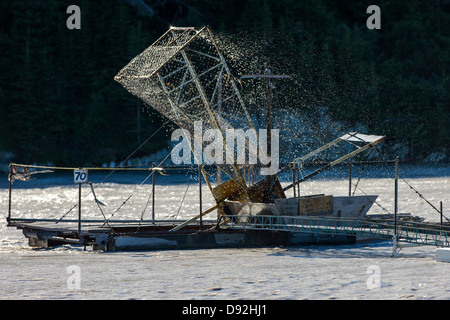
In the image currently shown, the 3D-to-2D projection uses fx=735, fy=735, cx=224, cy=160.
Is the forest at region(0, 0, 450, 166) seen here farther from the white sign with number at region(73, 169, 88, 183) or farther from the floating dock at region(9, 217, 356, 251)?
the white sign with number at region(73, 169, 88, 183)

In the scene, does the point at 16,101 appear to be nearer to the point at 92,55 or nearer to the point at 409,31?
the point at 92,55

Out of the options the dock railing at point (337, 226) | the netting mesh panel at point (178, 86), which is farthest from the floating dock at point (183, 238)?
the netting mesh panel at point (178, 86)

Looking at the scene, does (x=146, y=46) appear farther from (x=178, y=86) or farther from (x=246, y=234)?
(x=246, y=234)

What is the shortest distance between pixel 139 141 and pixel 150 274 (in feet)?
259

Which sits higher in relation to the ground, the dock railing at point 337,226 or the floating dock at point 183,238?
the dock railing at point 337,226

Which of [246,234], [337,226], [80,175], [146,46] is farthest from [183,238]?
[146,46]

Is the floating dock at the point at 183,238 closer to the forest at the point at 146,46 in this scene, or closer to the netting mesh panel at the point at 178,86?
the netting mesh panel at the point at 178,86

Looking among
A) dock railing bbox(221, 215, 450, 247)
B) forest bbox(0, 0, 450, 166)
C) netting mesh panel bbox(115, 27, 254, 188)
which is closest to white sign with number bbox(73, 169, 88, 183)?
netting mesh panel bbox(115, 27, 254, 188)

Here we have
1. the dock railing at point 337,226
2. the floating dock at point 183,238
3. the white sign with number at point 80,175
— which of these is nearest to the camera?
the dock railing at point 337,226

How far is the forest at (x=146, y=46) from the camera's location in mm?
100000

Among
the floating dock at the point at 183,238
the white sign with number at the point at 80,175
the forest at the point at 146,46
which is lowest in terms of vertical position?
the floating dock at the point at 183,238
